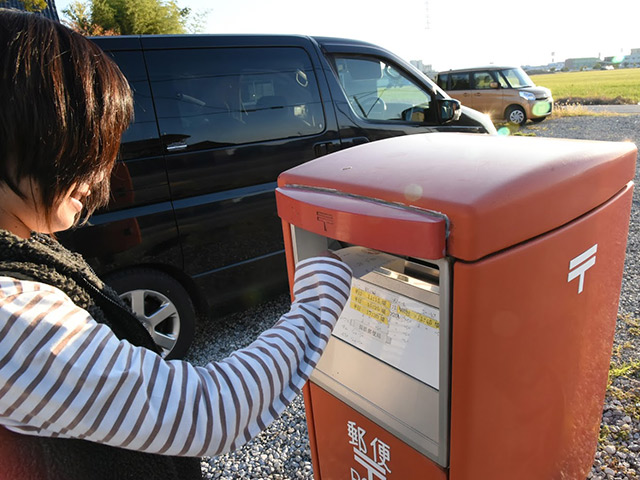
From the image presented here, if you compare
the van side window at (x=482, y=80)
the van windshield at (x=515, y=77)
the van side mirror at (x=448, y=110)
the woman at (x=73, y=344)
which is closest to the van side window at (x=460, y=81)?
the van side window at (x=482, y=80)

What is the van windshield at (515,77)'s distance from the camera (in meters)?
12.5

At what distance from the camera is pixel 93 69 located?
2.47 ft

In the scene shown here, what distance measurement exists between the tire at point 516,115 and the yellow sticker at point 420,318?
1307 centimetres

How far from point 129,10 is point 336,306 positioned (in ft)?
83.3

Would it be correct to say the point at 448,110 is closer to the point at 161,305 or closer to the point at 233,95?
the point at 233,95

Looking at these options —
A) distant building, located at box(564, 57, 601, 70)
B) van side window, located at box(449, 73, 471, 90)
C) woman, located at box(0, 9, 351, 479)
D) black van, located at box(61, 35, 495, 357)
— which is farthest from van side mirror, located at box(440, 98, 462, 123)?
distant building, located at box(564, 57, 601, 70)

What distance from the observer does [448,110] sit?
3.55 m

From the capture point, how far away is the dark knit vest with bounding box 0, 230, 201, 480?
0.69 meters

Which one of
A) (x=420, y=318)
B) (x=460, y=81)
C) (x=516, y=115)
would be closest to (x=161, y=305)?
(x=420, y=318)

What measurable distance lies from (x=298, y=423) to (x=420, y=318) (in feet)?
4.40

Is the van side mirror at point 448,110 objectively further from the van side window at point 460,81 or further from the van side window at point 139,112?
the van side window at point 460,81

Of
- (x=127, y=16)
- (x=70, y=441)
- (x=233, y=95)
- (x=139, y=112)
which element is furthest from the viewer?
(x=127, y=16)

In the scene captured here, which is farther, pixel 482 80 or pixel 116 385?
pixel 482 80

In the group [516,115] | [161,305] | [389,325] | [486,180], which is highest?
[486,180]
